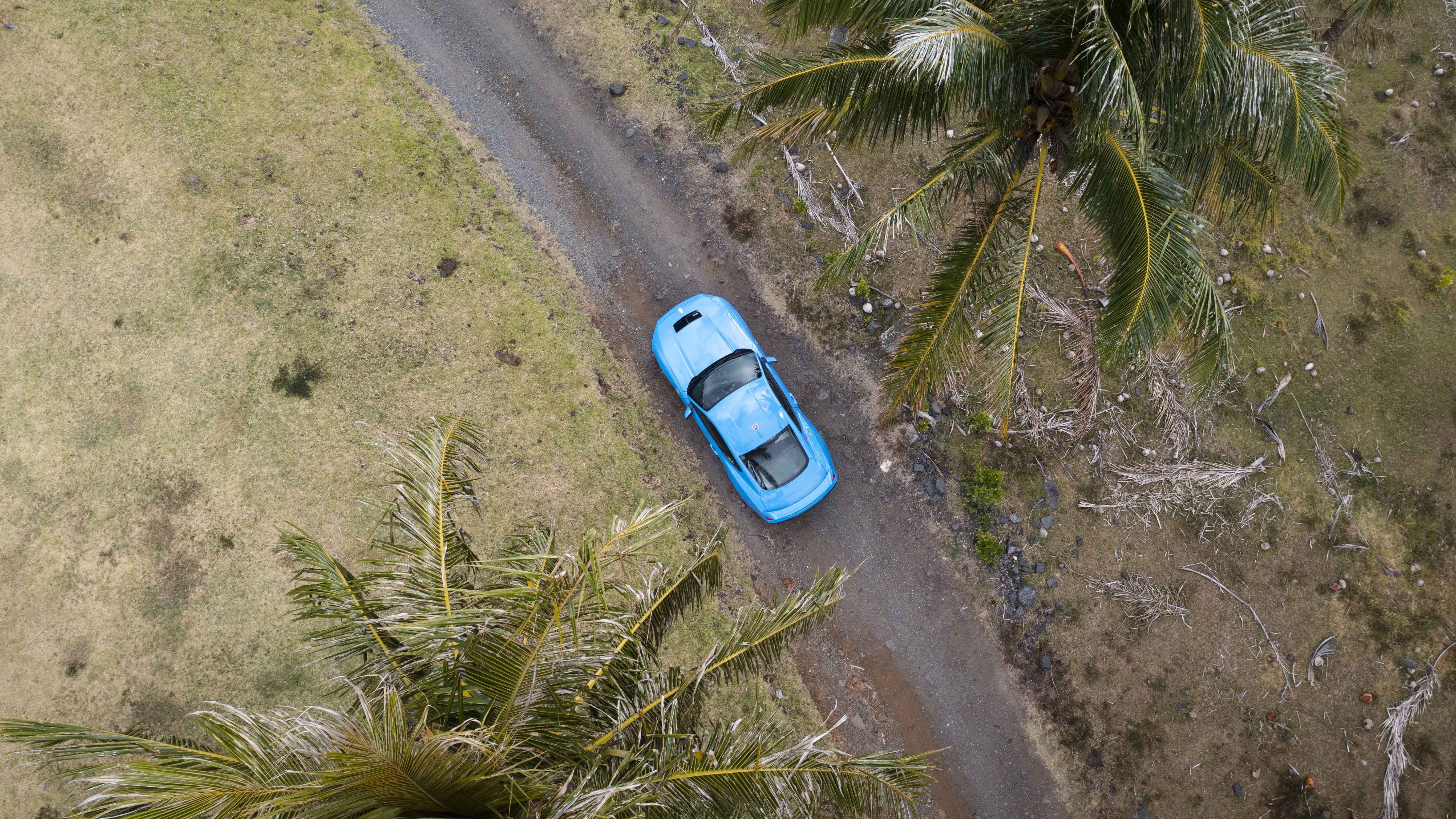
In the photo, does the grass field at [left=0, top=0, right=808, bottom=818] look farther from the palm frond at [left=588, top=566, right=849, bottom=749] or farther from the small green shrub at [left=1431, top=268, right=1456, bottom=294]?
the small green shrub at [left=1431, top=268, right=1456, bottom=294]

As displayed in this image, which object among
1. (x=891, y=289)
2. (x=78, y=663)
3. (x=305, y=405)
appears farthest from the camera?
(x=891, y=289)

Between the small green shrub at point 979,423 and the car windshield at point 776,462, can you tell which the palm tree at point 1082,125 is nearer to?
the car windshield at point 776,462

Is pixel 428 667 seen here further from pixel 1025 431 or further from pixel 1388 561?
pixel 1388 561

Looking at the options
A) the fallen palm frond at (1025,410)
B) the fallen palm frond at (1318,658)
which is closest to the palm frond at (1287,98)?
the fallen palm frond at (1025,410)

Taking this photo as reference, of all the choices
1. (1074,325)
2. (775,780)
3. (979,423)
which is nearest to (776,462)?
(979,423)

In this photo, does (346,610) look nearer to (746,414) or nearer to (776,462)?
(746,414)

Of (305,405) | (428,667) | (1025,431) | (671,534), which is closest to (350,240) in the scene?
(305,405)

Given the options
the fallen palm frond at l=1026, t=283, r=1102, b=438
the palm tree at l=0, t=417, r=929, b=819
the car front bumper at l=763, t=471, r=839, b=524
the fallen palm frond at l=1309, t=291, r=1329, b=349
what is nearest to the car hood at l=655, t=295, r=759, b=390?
the car front bumper at l=763, t=471, r=839, b=524
